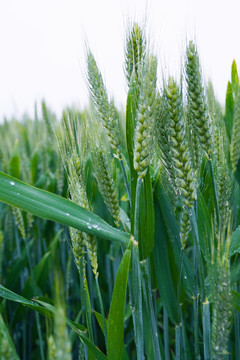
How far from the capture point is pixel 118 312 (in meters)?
0.83

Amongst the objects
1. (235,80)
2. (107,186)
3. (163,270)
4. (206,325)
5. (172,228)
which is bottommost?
(206,325)

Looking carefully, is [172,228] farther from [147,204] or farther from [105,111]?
[105,111]

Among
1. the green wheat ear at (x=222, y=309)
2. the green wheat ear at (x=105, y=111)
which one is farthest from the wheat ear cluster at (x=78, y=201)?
the green wheat ear at (x=222, y=309)

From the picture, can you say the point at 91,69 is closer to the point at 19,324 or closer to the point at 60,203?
the point at 60,203

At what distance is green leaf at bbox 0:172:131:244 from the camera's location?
0.80 meters

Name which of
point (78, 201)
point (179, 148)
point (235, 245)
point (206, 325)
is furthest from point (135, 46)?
point (206, 325)

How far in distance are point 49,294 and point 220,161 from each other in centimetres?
129

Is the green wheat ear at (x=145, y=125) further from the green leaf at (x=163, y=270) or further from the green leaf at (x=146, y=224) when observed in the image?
the green leaf at (x=163, y=270)

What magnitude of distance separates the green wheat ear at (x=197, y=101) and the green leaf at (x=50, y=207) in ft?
1.06

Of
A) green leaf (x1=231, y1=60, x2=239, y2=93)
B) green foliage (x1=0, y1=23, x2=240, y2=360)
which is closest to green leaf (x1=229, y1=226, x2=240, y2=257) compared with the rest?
green foliage (x1=0, y1=23, x2=240, y2=360)

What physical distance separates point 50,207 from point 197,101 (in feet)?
1.42

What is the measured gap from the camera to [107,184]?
94 centimetres

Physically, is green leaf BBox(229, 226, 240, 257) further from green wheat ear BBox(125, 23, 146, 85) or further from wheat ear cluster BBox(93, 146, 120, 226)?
green wheat ear BBox(125, 23, 146, 85)

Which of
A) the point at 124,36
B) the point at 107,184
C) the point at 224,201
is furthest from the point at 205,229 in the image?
the point at 124,36
